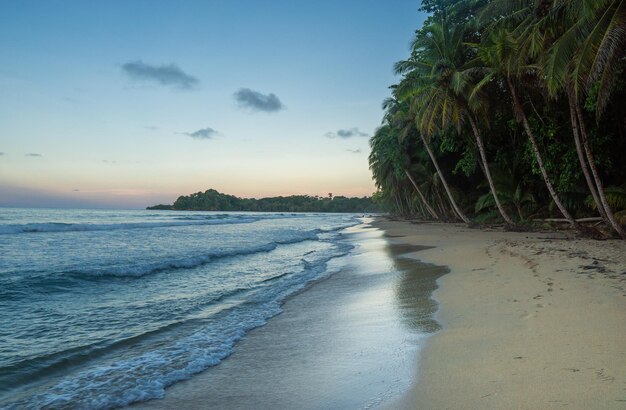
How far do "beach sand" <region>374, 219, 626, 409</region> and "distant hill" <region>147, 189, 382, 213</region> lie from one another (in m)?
144

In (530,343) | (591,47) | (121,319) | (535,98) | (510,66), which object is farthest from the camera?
(535,98)

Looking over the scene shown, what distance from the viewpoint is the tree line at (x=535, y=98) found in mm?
9844

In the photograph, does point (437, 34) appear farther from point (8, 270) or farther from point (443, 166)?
point (8, 270)

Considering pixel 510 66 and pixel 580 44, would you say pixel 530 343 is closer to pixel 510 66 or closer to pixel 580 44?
pixel 580 44

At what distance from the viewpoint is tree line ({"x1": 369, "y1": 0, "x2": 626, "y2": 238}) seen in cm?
984

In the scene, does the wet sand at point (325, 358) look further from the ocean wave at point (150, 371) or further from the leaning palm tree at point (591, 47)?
the leaning palm tree at point (591, 47)

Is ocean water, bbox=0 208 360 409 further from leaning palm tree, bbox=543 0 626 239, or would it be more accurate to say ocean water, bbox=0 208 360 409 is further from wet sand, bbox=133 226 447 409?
leaning palm tree, bbox=543 0 626 239

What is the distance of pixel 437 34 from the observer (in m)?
18.6

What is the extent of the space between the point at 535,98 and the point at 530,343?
16.7m

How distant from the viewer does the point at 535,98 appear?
55.9 ft

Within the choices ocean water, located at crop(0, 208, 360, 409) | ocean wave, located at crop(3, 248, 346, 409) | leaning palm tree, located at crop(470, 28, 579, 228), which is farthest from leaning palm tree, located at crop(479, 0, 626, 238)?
ocean wave, located at crop(3, 248, 346, 409)

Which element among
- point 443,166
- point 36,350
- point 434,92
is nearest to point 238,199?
point 443,166

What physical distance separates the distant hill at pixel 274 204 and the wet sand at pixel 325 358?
143380 millimetres

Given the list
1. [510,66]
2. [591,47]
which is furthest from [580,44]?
[510,66]
